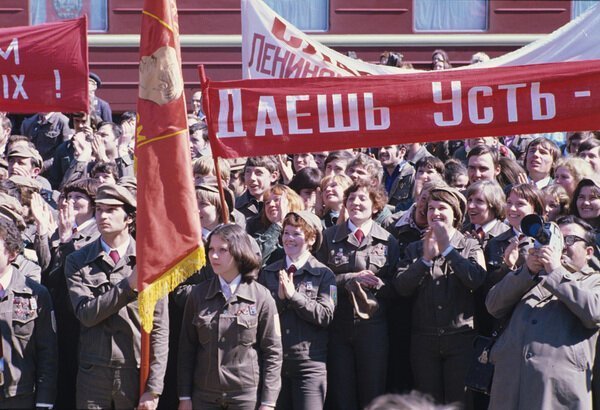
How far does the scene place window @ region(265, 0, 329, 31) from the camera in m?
17.6

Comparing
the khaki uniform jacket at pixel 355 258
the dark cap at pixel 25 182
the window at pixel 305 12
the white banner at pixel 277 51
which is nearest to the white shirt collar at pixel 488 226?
the khaki uniform jacket at pixel 355 258

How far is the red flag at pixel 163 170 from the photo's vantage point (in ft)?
23.9

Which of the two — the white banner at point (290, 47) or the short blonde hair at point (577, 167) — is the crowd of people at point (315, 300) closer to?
the short blonde hair at point (577, 167)

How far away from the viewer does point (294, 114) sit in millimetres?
7691

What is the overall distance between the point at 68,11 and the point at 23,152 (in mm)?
7888

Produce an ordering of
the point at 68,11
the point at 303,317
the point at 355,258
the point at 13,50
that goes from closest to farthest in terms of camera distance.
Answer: the point at 303,317, the point at 355,258, the point at 13,50, the point at 68,11

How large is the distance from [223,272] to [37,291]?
42.9 inches

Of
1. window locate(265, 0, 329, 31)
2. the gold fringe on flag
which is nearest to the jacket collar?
the gold fringe on flag

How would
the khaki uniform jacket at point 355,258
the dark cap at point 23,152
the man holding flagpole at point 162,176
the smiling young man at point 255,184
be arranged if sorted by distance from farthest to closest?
the dark cap at point 23,152 < the smiling young man at point 255,184 < the khaki uniform jacket at point 355,258 < the man holding flagpole at point 162,176

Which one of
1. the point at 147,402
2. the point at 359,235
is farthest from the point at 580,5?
the point at 147,402

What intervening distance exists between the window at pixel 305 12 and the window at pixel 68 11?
2287mm

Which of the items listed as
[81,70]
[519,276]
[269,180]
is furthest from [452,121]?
[81,70]

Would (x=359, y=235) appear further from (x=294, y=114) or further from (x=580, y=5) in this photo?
(x=580, y=5)

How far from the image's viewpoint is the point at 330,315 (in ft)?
25.9
